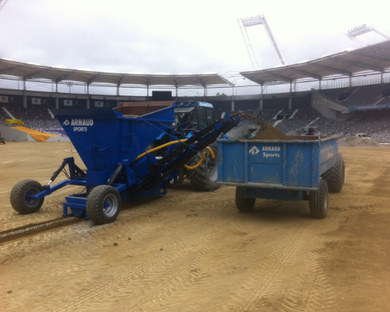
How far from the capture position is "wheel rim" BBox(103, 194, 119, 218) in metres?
5.85

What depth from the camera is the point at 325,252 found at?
14.5 feet

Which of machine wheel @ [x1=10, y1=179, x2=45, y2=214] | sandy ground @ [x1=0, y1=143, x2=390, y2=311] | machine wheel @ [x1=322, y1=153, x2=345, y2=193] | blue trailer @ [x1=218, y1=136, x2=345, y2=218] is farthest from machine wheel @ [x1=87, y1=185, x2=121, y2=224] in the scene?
machine wheel @ [x1=322, y1=153, x2=345, y2=193]

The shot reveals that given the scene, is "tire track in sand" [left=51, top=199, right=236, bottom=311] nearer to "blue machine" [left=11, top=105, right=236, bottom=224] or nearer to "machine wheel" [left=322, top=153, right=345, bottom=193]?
"blue machine" [left=11, top=105, right=236, bottom=224]

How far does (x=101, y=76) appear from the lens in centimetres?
4703

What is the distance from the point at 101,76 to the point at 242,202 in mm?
45111

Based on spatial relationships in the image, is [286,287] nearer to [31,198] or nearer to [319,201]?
[319,201]

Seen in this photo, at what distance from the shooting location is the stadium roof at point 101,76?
41.2m

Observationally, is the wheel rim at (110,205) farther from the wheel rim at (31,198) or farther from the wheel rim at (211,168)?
the wheel rim at (211,168)

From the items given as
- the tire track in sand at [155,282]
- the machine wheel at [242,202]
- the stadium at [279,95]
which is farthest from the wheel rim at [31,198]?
the stadium at [279,95]

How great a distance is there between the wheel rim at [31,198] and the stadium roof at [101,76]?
38820mm

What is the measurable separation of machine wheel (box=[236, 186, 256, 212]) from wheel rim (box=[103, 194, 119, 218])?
243 cm

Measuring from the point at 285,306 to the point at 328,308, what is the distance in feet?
1.33

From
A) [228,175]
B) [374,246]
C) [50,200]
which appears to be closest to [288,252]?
[374,246]

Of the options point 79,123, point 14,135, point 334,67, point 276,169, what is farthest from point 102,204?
point 334,67
